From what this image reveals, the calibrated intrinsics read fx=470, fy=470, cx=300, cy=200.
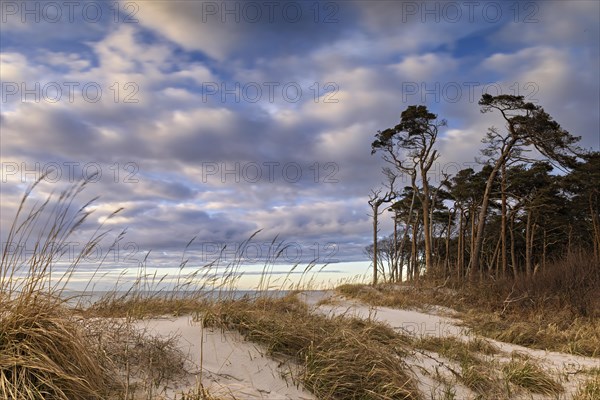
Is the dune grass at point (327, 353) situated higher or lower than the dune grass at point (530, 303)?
higher

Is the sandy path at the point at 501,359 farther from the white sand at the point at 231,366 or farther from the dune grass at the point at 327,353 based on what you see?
the white sand at the point at 231,366

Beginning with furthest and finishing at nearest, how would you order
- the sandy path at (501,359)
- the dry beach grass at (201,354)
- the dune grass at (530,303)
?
the dune grass at (530,303)
the sandy path at (501,359)
the dry beach grass at (201,354)

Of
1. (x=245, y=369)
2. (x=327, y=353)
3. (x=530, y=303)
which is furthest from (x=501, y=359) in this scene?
(x=530, y=303)

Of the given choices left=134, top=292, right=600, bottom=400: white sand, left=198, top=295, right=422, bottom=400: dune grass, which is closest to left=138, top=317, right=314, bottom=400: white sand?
left=134, top=292, right=600, bottom=400: white sand

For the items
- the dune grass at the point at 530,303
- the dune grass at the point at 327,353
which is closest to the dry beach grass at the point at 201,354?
the dune grass at the point at 327,353

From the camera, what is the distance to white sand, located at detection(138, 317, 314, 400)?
3766mm

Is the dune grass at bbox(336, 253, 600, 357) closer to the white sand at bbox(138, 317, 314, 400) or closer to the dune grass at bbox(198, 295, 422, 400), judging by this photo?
the dune grass at bbox(198, 295, 422, 400)

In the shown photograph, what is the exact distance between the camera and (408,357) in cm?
527

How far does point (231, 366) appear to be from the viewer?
414 cm

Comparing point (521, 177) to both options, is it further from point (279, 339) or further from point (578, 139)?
point (279, 339)

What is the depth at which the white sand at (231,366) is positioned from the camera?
3766 mm

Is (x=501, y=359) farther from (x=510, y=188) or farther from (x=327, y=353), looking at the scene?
(x=510, y=188)

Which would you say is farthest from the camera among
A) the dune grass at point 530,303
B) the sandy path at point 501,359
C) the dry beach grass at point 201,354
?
the dune grass at point 530,303

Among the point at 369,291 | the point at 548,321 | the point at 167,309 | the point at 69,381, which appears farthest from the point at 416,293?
the point at 69,381
